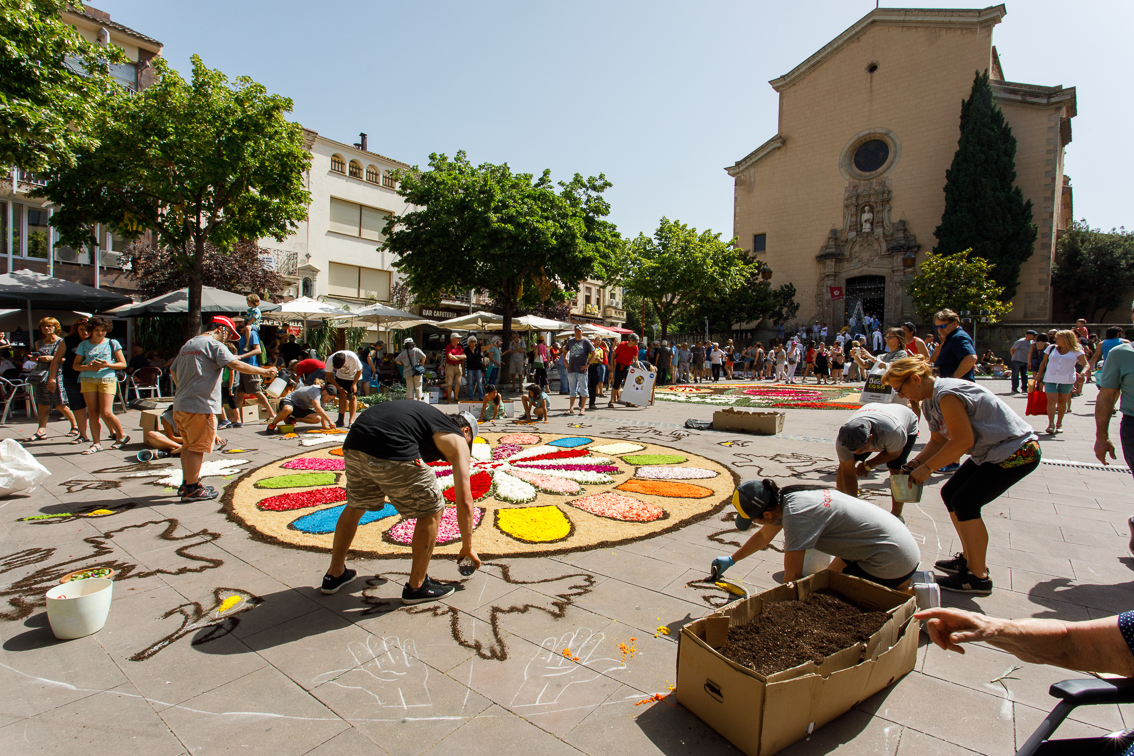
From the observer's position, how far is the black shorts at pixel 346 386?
10.5 m

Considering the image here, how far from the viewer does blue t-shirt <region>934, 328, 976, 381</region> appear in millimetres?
6496

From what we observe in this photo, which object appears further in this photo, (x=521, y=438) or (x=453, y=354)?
(x=453, y=354)

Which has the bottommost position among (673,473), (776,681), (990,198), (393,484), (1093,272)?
Result: (673,473)

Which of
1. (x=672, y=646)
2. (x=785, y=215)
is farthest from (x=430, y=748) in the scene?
(x=785, y=215)

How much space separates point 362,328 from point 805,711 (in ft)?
79.8

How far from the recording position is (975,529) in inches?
149

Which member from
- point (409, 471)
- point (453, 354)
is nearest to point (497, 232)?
point (453, 354)

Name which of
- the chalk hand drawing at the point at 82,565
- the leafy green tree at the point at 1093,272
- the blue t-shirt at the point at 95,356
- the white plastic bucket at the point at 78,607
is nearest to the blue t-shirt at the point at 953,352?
the chalk hand drawing at the point at 82,565

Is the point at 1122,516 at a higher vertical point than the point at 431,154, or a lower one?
lower

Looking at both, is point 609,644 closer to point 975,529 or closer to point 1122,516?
point 975,529

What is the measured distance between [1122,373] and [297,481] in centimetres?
801

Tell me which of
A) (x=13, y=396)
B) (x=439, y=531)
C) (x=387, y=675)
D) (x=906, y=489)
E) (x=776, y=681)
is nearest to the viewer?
(x=776, y=681)

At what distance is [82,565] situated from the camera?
4.23m

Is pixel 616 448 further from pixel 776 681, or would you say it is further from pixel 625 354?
pixel 776 681
